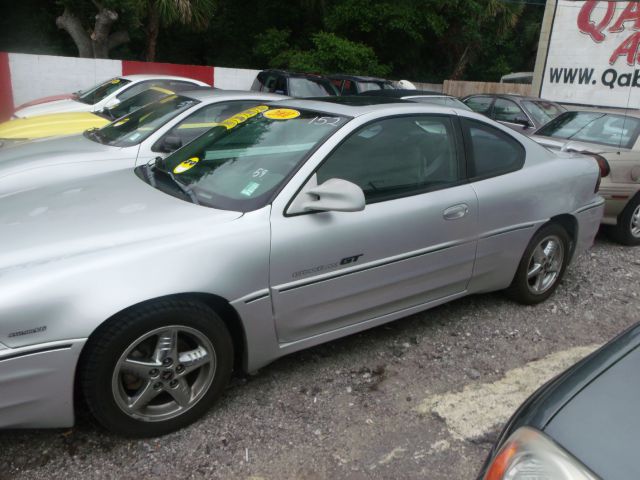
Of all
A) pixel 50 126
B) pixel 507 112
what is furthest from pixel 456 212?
pixel 507 112

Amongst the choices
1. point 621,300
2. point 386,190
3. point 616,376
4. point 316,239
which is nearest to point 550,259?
point 621,300

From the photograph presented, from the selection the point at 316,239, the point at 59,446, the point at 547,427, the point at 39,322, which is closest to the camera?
the point at 547,427

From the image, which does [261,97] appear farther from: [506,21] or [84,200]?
[506,21]

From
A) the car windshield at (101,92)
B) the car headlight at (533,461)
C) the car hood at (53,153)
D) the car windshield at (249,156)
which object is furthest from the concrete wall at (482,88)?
the car headlight at (533,461)

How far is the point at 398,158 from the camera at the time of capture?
333cm

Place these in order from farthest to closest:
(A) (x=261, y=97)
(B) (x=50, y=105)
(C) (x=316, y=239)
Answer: (B) (x=50, y=105) → (A) (x=261, y=97) → (C) (x=316, y=239)

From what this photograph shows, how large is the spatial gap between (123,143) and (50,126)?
6.02ft

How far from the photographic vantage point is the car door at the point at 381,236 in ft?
9.23

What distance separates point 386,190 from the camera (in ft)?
10.5

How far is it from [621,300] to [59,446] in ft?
13.6

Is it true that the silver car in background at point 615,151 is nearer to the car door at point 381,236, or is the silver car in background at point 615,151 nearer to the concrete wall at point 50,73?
the car door at point 381,236

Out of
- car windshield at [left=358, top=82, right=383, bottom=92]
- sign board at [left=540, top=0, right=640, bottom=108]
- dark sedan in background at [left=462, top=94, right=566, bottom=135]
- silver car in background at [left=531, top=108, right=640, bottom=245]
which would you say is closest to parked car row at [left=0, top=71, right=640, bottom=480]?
silver car in background at [left=531, top=108, right=640, bottom=245]

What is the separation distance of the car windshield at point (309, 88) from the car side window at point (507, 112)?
3.00m

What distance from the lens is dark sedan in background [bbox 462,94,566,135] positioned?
9734mm
